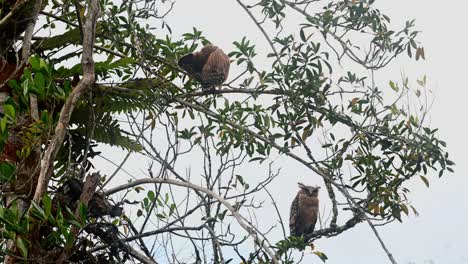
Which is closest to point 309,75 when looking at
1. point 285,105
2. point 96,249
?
point 285,105

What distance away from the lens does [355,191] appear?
5.16m

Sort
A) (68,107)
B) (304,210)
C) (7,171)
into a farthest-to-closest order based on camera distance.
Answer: (304,210), (68,107), (7,171)

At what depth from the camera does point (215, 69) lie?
21.2 ft

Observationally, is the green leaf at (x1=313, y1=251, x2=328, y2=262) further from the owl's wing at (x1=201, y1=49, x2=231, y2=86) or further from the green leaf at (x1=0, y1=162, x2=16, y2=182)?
the green leaf at (x1=0, y1=162, x2=16, y2=182)

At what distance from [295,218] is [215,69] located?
3345 millimetres

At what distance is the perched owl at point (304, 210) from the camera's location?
29.6 feet

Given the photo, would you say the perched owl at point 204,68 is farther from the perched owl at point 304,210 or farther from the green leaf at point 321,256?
the perched owl at point 304,210

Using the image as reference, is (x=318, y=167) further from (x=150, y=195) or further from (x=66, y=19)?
(x=66, y=19)

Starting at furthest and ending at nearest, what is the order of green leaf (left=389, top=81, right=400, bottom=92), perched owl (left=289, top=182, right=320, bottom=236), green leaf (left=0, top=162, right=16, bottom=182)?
perched owl (left=289, top=182, right=320, bottom=236) → green leaf (left=389, top=81, right=400, bottom=92) → green leaf (left=0, top=162, right=16, bottom=182)

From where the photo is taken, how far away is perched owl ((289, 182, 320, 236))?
9031 millimetres

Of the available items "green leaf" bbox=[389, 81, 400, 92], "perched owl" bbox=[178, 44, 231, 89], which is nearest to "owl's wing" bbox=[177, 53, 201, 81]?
"perched owl" bbox=[178, 44, 231, 89]

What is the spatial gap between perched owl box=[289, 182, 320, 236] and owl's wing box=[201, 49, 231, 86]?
112 inches

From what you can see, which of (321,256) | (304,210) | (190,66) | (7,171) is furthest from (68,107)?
(304,210)

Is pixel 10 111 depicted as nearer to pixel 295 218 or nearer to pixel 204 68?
pixel 204 68
